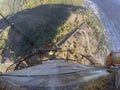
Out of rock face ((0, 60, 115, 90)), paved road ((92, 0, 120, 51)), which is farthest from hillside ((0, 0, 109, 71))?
rock face ((0, 60, 115, 90))

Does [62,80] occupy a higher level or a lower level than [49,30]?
lower

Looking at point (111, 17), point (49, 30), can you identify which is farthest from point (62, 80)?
point (111, 17)

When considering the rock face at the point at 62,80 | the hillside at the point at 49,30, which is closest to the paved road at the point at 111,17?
the hillside at the point at 49,30

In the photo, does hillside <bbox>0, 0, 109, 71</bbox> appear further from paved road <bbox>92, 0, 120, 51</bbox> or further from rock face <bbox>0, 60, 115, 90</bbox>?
rock face <bbox>0, 60, 115, 90</bbox>

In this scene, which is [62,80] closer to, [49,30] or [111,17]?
[49,30]

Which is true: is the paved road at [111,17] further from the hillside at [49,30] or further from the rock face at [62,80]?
the rock face at [62,80]

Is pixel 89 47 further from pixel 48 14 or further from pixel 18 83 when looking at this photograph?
pixel 18 83
